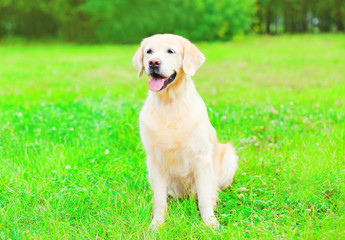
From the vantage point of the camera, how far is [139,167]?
347 centimetres

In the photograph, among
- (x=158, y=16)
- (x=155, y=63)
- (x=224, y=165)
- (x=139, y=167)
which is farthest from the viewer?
(x=158, y=16)

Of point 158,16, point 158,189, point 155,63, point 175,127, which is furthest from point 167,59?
point 158,16

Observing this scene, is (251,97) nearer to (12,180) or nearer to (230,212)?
(230,212)

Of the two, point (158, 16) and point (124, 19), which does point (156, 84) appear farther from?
point (124, 19)

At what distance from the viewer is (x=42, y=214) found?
2.62 meters

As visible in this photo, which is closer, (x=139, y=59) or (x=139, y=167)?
(x=139, y=59)

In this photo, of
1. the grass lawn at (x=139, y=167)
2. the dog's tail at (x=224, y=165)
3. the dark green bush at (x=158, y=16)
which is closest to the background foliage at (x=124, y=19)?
the dark green bush at (x=158, y=16)

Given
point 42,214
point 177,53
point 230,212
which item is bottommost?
point 230,212

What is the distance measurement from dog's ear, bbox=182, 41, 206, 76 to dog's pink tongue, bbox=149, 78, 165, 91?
196 millimetres

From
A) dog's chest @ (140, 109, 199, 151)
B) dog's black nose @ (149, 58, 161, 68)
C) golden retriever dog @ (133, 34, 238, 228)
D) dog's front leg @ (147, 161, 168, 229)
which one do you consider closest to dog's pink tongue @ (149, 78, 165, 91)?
golden retriever dog @ (133, 34, 238, 228)

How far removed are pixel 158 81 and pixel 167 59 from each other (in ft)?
0.54

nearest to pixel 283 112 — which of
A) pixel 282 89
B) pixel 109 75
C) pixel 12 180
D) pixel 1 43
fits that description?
pixel 282 89

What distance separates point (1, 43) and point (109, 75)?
14351mm

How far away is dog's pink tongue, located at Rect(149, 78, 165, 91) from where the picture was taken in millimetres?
2598
